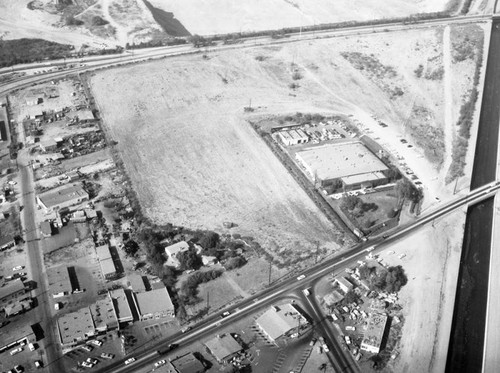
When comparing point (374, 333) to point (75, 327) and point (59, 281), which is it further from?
point (59, 281)

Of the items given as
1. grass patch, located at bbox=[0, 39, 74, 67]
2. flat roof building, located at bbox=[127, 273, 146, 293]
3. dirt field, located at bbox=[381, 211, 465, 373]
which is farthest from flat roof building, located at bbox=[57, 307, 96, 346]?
grass patch, located at bbox=[0, 39, 74, 67]

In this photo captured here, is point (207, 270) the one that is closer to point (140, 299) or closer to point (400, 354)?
point (140, 299)

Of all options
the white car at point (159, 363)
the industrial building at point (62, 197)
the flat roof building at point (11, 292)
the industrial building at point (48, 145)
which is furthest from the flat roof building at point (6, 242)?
the white car at point (159, 363)

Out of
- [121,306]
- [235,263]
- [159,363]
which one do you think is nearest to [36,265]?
[121,306]

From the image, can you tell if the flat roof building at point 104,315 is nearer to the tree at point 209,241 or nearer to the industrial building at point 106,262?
the industrial building at point 106,262

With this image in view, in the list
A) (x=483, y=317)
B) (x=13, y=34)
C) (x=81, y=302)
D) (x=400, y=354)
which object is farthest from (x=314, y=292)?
(x=13, y=34)

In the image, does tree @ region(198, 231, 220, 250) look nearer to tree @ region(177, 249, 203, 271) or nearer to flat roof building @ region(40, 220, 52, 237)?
tree @ region(177, 249, 203, 271)
